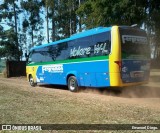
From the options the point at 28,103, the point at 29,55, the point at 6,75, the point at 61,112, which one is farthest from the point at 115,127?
the point at 6,75

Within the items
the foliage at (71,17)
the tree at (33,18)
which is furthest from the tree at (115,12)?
the tree at (33,18)

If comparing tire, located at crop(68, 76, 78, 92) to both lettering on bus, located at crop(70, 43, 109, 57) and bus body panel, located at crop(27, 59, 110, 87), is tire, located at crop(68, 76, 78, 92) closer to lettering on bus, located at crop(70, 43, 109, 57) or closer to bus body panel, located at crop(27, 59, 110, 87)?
bus body panel, located at crop(27, 59, 110, 87)

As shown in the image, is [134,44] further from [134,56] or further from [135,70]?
[135,70]

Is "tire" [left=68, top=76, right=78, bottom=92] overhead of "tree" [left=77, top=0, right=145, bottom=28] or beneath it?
beneath

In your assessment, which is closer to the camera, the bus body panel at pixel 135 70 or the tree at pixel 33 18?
the bus body panel at pixel 135 70

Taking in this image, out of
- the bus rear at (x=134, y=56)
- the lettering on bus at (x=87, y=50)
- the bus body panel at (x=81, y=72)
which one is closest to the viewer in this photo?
the bus rear at (x=134, y=56)

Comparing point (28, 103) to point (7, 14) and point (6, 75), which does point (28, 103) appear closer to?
point (6, 75)

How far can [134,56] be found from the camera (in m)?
14.1

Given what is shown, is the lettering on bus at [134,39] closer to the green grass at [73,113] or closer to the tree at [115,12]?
the green grass at [73,113]

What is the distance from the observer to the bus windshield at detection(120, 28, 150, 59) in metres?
13.8

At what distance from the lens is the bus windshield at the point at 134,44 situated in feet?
45.3

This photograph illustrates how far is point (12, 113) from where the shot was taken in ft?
31.0

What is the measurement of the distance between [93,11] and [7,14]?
24370 mm

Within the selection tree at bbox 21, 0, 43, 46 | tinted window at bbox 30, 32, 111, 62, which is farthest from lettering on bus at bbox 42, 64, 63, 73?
tree at bbox 21, 0, 43, 46
